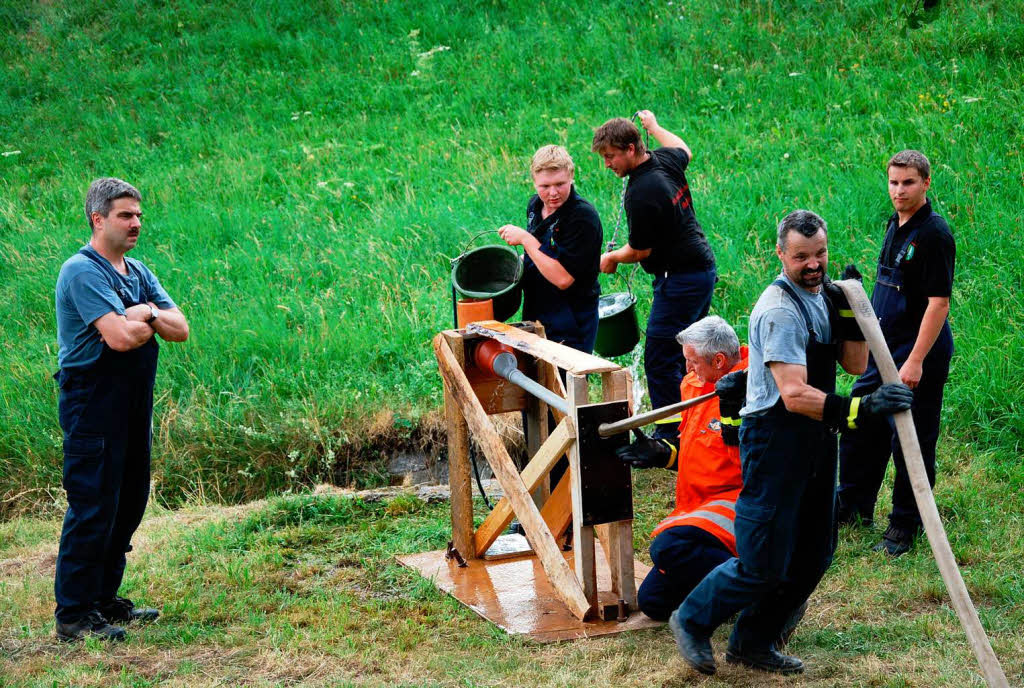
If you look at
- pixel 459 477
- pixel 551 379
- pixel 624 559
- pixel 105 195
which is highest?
pixel 105 195

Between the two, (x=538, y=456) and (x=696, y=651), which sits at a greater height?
(x=538, y=456)

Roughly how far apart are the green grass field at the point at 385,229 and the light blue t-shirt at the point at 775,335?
1119mm

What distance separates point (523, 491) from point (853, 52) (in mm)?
9024

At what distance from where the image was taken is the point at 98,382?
434cm

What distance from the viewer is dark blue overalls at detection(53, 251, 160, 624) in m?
4.35

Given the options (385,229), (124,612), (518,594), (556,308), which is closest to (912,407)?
(556,308)

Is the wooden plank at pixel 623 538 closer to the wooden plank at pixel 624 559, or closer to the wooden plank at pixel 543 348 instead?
the wooden plank at pixel 624 559

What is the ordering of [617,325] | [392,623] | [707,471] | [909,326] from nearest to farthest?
[707,471]
[392,623]
[909,326]
[617,325]

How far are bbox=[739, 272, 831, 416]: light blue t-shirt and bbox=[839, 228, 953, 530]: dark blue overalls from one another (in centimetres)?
135

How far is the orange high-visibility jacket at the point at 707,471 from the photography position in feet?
13.6

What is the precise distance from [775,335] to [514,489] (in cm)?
167

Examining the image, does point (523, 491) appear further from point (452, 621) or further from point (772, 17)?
point (772, 17)

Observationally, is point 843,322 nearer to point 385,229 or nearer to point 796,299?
point 796,299

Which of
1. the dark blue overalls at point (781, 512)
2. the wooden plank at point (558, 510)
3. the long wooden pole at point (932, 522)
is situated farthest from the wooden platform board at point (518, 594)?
the long wooden pole at point (932, 522)
